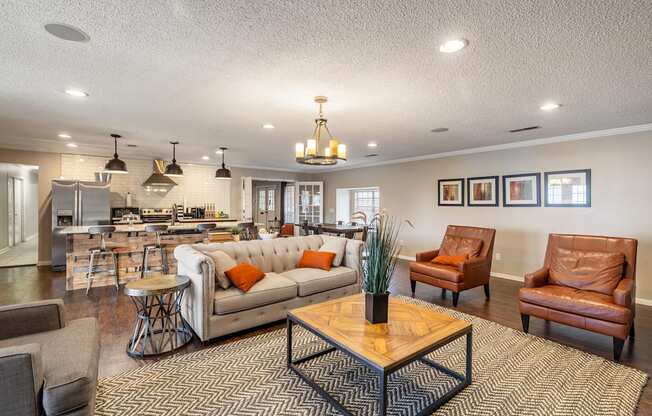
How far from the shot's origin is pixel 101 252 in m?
4.68

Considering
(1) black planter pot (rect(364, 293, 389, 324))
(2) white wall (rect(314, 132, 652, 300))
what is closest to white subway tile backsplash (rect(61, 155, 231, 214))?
(2) white wall (rect(314, 132, 652, 300))

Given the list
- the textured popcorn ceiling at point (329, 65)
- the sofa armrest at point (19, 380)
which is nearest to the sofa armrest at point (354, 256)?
the textured popcorn ceiling at point (329, 65)

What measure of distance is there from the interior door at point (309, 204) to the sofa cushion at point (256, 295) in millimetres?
6114

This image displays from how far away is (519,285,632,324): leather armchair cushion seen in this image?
2.66 m

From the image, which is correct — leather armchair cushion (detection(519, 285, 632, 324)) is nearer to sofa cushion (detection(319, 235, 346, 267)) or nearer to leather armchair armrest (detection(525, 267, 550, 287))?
leather armchair armrest (detection(525, 267, 550, 287))

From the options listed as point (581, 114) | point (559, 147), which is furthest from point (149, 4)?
point (559, 147)

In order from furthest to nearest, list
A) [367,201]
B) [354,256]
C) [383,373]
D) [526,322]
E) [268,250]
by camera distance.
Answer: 1. [367,201]
2. [354,256]
3. [268,250]
4. [526,322]
5. [383,373]

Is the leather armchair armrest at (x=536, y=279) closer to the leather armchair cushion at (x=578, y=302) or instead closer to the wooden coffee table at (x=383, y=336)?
the leather armchair cushion at (x=578, y=302)

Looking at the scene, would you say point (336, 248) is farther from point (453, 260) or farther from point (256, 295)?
point (453, 260)

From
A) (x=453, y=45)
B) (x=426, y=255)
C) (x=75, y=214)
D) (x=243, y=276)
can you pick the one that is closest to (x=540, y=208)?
(x=426, y=255)

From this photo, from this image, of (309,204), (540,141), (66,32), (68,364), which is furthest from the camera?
(309,204)

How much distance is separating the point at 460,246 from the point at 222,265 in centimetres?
341

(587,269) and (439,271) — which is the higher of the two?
(587,269)

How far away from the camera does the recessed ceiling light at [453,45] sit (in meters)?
2.01
